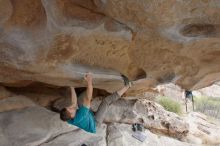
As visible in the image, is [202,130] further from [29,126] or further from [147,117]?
[29,126]

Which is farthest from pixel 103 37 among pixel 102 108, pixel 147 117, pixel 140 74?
pixel 147 117

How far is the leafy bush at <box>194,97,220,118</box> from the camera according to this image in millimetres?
11775

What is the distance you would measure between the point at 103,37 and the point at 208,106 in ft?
30.5

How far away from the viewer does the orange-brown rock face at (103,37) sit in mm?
3285

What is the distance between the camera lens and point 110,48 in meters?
4.19

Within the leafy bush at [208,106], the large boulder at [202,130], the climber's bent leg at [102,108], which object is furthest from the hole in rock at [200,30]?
the leafy bush at [208,106]

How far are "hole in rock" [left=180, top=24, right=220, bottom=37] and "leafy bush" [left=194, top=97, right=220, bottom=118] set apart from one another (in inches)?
332

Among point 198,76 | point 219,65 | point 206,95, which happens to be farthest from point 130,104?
point 206,95

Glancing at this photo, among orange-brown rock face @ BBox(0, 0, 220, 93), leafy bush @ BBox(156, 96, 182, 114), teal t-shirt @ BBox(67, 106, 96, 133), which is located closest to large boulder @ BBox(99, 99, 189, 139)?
leafy bush @ BBox(156, 96, 182, 114)

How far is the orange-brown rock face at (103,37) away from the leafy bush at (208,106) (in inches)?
294

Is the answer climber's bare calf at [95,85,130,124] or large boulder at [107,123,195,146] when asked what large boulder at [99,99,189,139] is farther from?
climber's bare calf at [95,85,130,124]

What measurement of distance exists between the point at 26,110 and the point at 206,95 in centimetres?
1049

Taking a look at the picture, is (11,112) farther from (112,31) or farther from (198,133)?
(198,133)

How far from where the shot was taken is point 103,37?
3.90 meters
